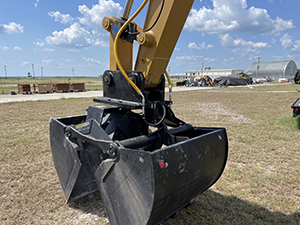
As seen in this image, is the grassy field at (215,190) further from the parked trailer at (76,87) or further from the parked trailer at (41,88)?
the parked trailer at (76,87)

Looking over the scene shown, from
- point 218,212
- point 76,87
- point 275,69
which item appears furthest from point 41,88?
point 275,69

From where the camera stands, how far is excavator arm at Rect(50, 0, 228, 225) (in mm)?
2102

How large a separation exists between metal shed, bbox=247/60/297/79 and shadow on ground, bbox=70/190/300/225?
93159 mm

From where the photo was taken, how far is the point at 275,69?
87125 millimetres

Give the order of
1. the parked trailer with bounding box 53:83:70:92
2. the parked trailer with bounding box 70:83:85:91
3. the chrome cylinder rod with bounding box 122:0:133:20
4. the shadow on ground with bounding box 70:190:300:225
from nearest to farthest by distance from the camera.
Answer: the shadow on ground with bounding box 70:190:300:225 < the chrome cylinder rod with bounding box 122:0:133:20 < the parked trailer with bounding box 53:83:70:92 < the parked trailer with bounding box 70:83:85:91

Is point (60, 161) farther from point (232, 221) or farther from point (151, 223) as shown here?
point (232, 221)

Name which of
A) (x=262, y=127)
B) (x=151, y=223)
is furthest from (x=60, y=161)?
(x=262, y=127)

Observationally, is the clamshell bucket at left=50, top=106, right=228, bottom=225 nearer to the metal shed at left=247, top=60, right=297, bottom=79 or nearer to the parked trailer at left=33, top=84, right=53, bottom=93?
the parked trailer at left=33, top=84, right=53, bottom=93

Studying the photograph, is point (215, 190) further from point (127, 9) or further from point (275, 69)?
point (275, 69)

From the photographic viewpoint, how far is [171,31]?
2.69m

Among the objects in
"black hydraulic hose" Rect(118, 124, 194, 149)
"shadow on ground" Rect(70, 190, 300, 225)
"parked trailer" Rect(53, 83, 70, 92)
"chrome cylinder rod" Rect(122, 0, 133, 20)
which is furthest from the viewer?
"parked trailer" Rect(53, 83, 70, 92)

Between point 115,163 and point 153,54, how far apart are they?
1335 mm

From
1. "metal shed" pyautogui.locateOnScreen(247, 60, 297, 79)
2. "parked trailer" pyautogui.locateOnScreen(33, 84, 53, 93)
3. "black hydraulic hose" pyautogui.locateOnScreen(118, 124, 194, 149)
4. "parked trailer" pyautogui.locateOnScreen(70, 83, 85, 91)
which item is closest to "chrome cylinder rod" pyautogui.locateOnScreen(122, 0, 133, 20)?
"black hydraulic hose" pyautogui.locateOnScreen(118, 124, 194, 149)

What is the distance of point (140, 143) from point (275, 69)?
98325 mm
